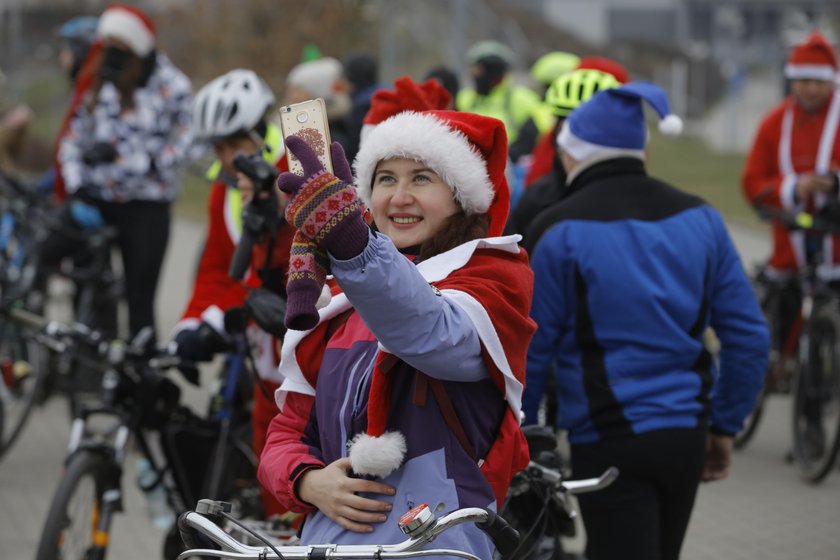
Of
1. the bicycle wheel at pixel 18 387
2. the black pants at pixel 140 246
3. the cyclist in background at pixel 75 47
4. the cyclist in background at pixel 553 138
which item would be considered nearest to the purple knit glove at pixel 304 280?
the cyclist in background at pixel 553 138

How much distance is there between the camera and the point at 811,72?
816cm

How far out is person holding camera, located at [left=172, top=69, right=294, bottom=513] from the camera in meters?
5.06

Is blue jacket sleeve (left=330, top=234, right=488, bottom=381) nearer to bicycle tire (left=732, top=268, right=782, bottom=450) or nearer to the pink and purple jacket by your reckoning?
the pink and purple jacket

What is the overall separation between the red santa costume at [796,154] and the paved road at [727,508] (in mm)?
1196

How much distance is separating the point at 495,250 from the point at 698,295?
1.29 meters

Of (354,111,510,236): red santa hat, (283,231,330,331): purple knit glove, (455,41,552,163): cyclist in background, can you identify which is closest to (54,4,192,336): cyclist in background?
(455,41,552,163): cyclist in background

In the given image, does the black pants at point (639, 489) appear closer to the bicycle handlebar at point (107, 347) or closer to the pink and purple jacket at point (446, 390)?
the pink and purple jacket at point (446, 390)

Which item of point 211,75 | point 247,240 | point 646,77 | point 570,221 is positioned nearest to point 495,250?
point 570,221

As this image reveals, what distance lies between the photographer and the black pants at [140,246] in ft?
27.6

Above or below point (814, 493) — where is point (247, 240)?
above

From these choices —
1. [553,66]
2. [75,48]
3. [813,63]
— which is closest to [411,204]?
[813,63]

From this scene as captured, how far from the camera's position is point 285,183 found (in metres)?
2.73

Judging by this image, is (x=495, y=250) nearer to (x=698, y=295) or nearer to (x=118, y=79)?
(x=698, y=295)

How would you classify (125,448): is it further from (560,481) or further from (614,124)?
(614,124)
